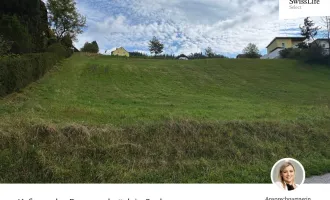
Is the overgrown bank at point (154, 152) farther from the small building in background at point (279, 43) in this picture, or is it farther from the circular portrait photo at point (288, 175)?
the small building in background at point (279, 43)

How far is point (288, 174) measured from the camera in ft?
10.2

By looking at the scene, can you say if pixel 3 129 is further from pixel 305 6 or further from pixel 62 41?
pixel 62 41

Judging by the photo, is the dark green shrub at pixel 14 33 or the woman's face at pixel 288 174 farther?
the dark green shrub at pixel 14 33

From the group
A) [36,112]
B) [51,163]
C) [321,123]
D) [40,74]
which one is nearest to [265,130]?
[321,123]

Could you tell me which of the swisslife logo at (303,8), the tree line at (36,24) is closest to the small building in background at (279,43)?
the swisslife logo at (303,8)

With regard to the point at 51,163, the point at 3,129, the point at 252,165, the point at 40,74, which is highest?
the point at 40,74

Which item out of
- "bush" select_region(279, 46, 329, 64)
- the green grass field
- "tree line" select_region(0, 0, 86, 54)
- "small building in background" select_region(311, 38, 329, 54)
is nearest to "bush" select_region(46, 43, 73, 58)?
"tree line" select_region(0, 0, 86, 54)

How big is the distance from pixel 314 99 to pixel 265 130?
780 cm

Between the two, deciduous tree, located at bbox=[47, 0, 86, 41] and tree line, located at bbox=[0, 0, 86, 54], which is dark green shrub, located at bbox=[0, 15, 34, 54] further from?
deciduous tree, located at bbox=[47, 0, 86, 41]

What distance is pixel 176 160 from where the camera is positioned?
3.84 meters

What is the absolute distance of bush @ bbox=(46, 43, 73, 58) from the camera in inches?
667

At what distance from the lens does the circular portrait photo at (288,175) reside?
296 cm

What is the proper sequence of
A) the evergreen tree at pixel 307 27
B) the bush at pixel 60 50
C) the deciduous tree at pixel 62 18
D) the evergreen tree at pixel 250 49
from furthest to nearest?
the bush at pixel 60 50, the deciduous tree at pixel 62 18, the evergreen tree at pixel 250 49, the evergreen tree at pixel 307 27

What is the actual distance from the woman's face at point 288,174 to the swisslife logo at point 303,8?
2.18m
